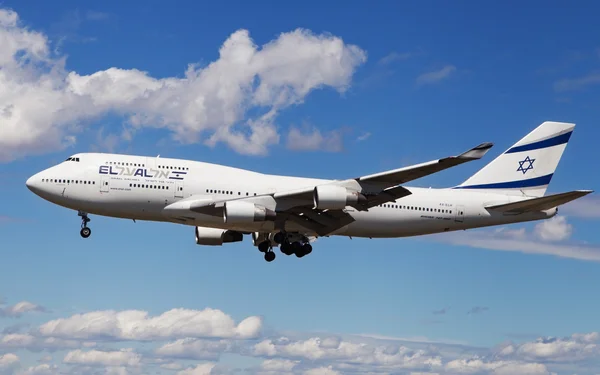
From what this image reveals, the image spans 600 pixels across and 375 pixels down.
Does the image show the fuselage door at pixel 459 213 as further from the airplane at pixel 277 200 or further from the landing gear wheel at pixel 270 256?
the landing gear wheel at pixel 270 256

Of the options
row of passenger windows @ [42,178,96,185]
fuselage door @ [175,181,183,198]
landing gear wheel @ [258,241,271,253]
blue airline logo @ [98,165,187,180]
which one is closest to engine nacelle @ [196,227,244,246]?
landing gear wheel @ [258,241,271,253]

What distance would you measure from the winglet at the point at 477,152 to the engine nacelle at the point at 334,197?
6927 millimetres

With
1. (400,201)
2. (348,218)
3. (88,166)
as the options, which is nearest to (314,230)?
(348,218)

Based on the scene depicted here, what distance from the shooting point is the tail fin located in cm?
5291

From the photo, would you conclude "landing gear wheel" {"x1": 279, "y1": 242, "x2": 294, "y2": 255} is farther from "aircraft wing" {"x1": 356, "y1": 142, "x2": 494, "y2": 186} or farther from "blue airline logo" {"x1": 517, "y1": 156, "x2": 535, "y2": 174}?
"blue airline logo" {"x1": 517, "y1": 156, "x2": 535, "y2": 174}

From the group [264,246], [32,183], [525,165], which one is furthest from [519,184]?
[32,183]

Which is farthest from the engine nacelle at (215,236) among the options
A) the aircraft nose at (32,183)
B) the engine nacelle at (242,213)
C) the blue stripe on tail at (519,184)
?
the blue stripe on tail at (519,184)

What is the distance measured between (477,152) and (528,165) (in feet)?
55.6

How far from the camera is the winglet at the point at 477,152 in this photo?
3762 centimetres

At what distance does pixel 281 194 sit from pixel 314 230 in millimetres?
3985

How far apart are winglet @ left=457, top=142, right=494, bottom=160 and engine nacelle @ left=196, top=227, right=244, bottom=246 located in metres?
18.6

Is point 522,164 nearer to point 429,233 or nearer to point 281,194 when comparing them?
point 429,233

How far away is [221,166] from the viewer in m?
47.6

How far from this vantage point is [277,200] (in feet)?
149
